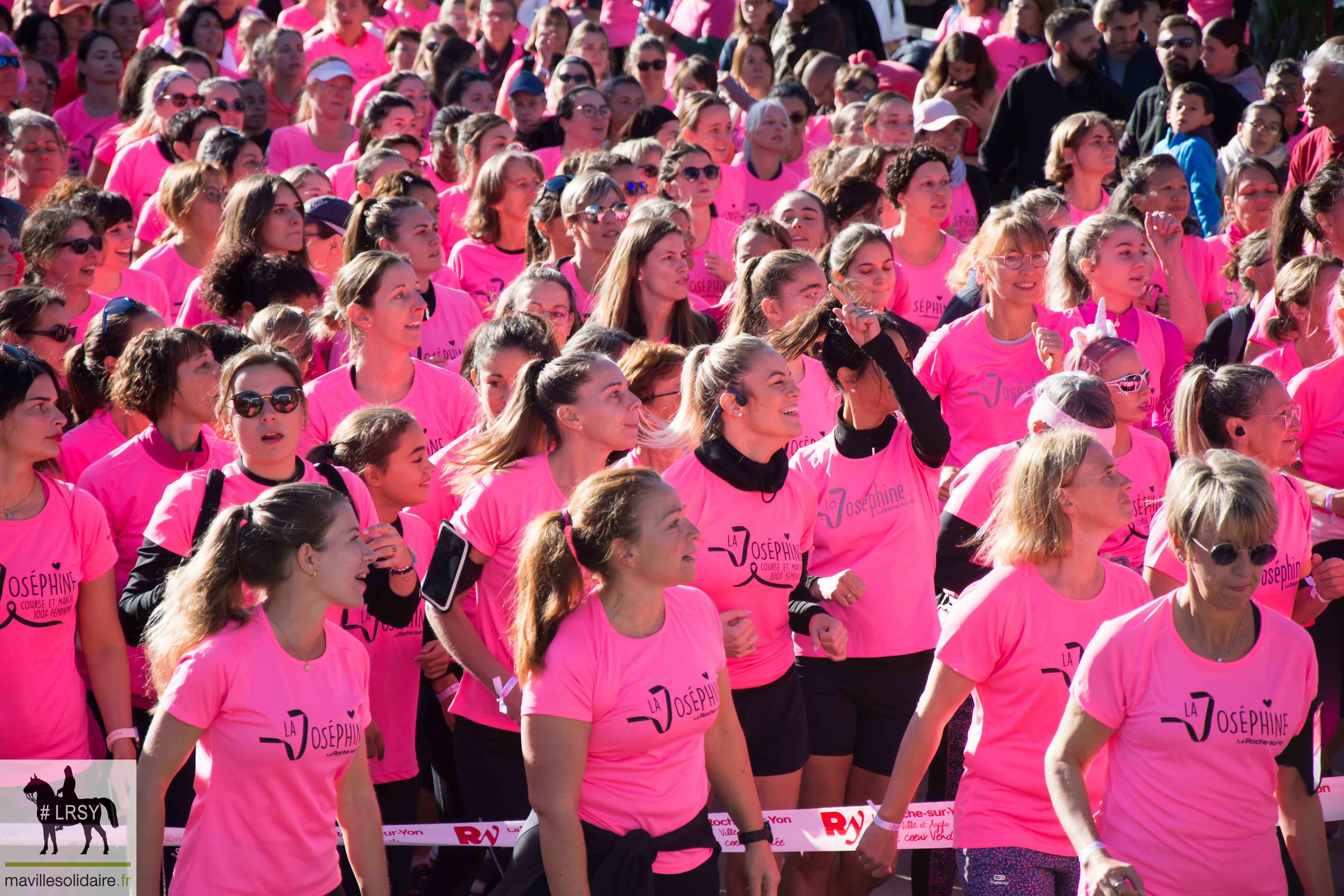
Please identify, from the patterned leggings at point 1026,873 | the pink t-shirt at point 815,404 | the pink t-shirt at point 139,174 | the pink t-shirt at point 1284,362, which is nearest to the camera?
the patterned leggings at point 1026,873

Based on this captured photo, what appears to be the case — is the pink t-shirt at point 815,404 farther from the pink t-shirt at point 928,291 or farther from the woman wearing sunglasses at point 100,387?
the woman wearing sunglasses at point 100,387

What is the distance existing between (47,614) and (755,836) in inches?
84.5

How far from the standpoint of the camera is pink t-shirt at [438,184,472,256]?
8.46 meters

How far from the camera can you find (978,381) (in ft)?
17.6

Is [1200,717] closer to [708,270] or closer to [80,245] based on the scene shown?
[708,270]

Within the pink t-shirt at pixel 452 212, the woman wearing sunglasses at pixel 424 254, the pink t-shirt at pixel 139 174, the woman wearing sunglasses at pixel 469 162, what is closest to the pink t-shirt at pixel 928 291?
the woman wearing sunglasses at pixel 424 254

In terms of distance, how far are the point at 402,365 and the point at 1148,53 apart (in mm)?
7547

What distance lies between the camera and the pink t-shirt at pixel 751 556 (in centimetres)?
409

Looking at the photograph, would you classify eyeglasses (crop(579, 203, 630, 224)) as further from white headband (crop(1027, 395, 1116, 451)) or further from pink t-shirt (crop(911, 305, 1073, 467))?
white headband (crop(1027, 395, 1116, 451))

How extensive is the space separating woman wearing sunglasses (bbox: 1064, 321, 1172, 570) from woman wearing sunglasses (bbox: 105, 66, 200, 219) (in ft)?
20.4

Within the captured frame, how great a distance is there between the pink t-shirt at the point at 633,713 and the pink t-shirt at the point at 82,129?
878cm

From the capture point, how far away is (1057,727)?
3373 mm

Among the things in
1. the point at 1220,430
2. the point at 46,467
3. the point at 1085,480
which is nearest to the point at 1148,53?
the point at 1220,430

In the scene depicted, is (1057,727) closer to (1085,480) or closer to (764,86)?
(1085,480)
